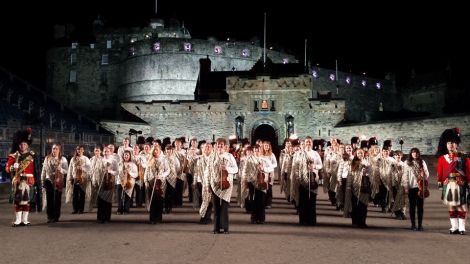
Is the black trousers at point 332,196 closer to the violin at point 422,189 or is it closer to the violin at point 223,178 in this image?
the violin at point 422,189

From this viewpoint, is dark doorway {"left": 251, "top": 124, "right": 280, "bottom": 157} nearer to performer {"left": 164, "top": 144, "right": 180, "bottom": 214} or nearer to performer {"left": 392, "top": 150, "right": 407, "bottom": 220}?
performer {"left": 164, "top": 144, "right": 180, "bottom": 214}

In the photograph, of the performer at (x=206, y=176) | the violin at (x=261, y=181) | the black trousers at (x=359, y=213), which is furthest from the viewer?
the violin at (x=261, y=181)

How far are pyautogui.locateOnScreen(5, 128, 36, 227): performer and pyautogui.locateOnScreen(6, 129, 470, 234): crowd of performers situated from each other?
0.7 inches

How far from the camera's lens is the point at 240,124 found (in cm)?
4353

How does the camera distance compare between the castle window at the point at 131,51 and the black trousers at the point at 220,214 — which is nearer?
the black trousers at the point at 220,214

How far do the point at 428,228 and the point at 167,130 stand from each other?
117 ft

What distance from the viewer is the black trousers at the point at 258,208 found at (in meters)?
10.5

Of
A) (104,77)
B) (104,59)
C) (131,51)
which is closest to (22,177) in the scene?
(131,51)

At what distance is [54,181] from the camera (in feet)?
35.6

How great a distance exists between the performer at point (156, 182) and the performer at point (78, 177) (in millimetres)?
2048

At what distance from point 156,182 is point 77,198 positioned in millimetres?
2930

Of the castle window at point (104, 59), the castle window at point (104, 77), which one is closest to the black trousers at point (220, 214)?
the castle window at point (104, 77)

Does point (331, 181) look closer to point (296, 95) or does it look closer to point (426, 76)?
point (296, 95)

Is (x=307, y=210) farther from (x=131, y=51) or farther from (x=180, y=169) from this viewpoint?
(x=131, y=51)
